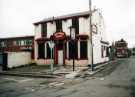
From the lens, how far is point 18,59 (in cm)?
3334

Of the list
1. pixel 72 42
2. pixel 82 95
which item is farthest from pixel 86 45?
pixel 82 95

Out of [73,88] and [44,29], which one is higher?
[44,29]

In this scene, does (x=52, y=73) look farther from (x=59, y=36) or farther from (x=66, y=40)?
(x=59, y=36)

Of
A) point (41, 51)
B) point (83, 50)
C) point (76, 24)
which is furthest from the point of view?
point (41, 51)

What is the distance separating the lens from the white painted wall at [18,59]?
3145cm

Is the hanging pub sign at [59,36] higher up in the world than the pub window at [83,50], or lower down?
higher up

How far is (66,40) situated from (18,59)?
25.0 feet

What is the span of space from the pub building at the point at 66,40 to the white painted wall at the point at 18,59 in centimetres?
144

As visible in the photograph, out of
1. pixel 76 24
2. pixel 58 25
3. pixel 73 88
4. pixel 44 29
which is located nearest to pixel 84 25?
pixel 76 24

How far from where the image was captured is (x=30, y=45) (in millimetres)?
41844

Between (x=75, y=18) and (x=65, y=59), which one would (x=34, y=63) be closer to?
(x=65, y=59)

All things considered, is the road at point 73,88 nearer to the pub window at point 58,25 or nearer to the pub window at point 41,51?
the pub window at point 58,25

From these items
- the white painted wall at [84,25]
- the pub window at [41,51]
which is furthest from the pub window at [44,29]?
the white painted wall at [84,25]

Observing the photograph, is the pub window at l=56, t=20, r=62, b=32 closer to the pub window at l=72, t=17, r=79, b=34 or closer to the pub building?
the pub building
